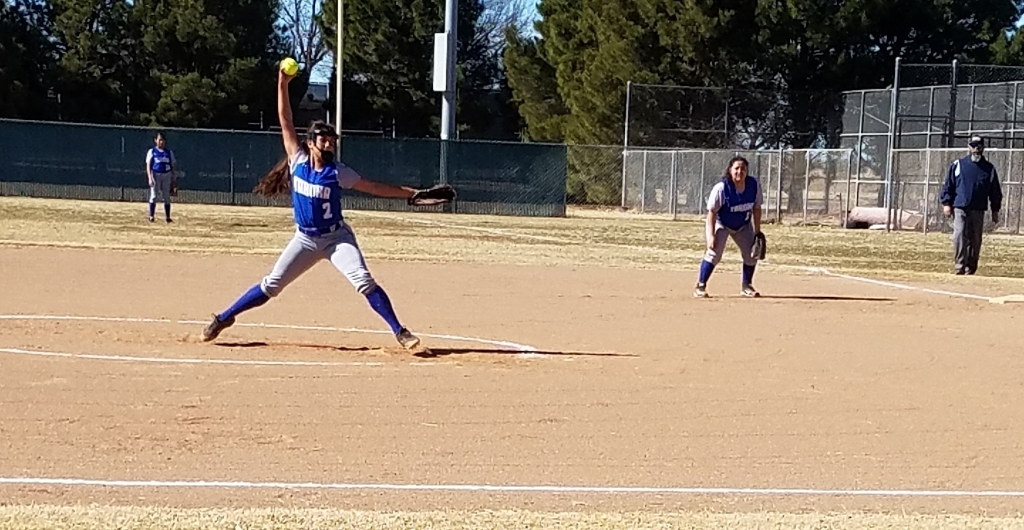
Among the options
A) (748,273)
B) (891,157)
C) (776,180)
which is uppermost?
(891,157)

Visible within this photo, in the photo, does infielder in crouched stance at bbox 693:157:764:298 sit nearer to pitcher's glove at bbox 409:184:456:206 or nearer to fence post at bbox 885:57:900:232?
pitcher's glove at bbox 409:184:456:206

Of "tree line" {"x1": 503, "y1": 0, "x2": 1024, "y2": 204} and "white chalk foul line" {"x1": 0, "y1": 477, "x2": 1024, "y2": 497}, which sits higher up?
"tree line" {"x1": 503, "y1": 0, "x2": 1024, "y2": 204}

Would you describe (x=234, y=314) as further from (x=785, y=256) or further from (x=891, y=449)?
(x=785, y=256)

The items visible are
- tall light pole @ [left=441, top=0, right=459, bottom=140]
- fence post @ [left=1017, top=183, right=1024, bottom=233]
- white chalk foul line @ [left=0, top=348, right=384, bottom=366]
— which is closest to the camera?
white chalk foul line @ [left=0, top=348, right=384, bottom=366]

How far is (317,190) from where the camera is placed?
32.1 ft

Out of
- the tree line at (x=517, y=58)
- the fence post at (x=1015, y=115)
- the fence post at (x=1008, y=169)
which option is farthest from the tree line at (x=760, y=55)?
the fence post at (x=1008, y=169)

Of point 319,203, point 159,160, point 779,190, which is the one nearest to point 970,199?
point 319,203

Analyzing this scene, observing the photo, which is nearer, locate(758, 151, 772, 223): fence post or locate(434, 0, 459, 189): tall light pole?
locate(434, 0, 459, 189): tall light pole

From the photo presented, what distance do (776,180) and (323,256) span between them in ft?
100

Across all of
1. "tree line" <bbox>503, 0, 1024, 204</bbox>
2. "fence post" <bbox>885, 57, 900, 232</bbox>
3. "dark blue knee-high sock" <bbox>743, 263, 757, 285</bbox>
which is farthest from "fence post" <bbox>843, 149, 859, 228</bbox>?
"dark blue knee-high sock" <bbox>743, 263, 757, 285</bbox>

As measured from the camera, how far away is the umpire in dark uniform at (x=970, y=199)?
1928 cm

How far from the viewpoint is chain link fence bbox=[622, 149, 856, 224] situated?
38250mm

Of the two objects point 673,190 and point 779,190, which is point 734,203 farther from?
point 673,190

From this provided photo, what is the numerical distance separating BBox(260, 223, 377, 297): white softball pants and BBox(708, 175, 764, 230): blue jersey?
5765 mm
